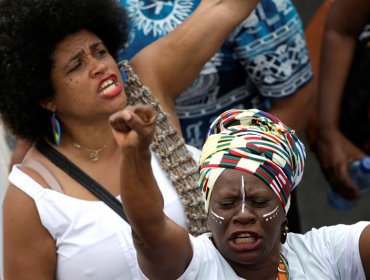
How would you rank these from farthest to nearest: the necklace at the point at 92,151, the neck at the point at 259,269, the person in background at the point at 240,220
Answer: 1. the necklace at the point at 92,151
2. the neck at the point at 259,269
3. the person in background at the point at 240,220

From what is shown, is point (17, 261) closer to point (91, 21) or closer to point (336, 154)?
point (91, 21)

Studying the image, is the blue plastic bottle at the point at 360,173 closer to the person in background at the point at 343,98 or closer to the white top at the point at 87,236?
the person in background at the point at 343,98

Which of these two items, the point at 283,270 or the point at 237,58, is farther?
the point at 237,58

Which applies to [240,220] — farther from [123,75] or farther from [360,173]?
[360,173]

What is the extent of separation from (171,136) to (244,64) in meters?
0.68

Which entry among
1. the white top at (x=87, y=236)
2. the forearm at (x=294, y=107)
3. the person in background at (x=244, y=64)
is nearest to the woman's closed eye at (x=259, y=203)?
the white top at (x=87, y=236)

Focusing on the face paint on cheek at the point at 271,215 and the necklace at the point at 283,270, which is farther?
the necklace at the point at 283,270

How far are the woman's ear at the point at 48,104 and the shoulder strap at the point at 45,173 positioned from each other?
0.20 m

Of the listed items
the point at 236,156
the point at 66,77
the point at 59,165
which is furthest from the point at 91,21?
the point at 236,156

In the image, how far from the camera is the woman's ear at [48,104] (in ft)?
11.6

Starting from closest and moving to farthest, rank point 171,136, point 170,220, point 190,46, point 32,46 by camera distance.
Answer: point 170,220, point 32,46, point 171,136, point 190,46

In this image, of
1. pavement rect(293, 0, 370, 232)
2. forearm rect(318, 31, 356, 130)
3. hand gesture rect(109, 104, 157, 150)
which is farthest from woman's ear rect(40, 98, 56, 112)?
pavement rect(293, 0, 370, 232)

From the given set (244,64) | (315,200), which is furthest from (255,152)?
(315,200)

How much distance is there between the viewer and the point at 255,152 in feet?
8.82
